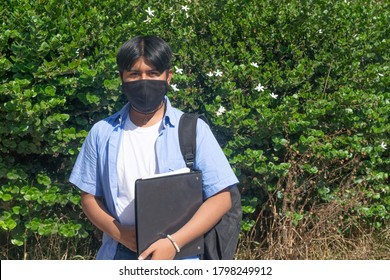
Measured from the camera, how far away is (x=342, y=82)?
461 centimetres

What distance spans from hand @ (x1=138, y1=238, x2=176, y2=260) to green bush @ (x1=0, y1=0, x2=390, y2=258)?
149cm

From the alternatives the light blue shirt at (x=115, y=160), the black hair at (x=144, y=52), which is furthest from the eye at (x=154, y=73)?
the light blue shirt at (x=115, y=160)

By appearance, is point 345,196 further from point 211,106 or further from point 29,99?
point 29,99

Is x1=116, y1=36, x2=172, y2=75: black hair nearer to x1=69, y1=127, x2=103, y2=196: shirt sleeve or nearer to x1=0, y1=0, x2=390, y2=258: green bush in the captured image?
x1=69, y1=127, x2=103, y2=196: shirt sleeve

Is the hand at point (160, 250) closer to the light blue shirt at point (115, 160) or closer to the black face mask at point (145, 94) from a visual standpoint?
the light blue shirt at point (115, 160)

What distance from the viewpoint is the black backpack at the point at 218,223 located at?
105 inches

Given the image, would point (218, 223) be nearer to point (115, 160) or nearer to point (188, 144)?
point (188, 144)

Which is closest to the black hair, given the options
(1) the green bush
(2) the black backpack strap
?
(2) the black backpack strap

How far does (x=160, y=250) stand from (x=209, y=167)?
37 centimetres

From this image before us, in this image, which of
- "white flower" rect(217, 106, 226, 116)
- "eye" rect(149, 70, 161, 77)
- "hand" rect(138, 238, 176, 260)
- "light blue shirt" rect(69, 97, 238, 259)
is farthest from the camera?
"white flower" rect(217, 106, 226, 116)

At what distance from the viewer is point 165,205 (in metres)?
2.64

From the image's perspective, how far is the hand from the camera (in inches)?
102

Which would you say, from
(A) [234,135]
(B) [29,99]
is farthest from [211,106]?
(B) [29,99]
